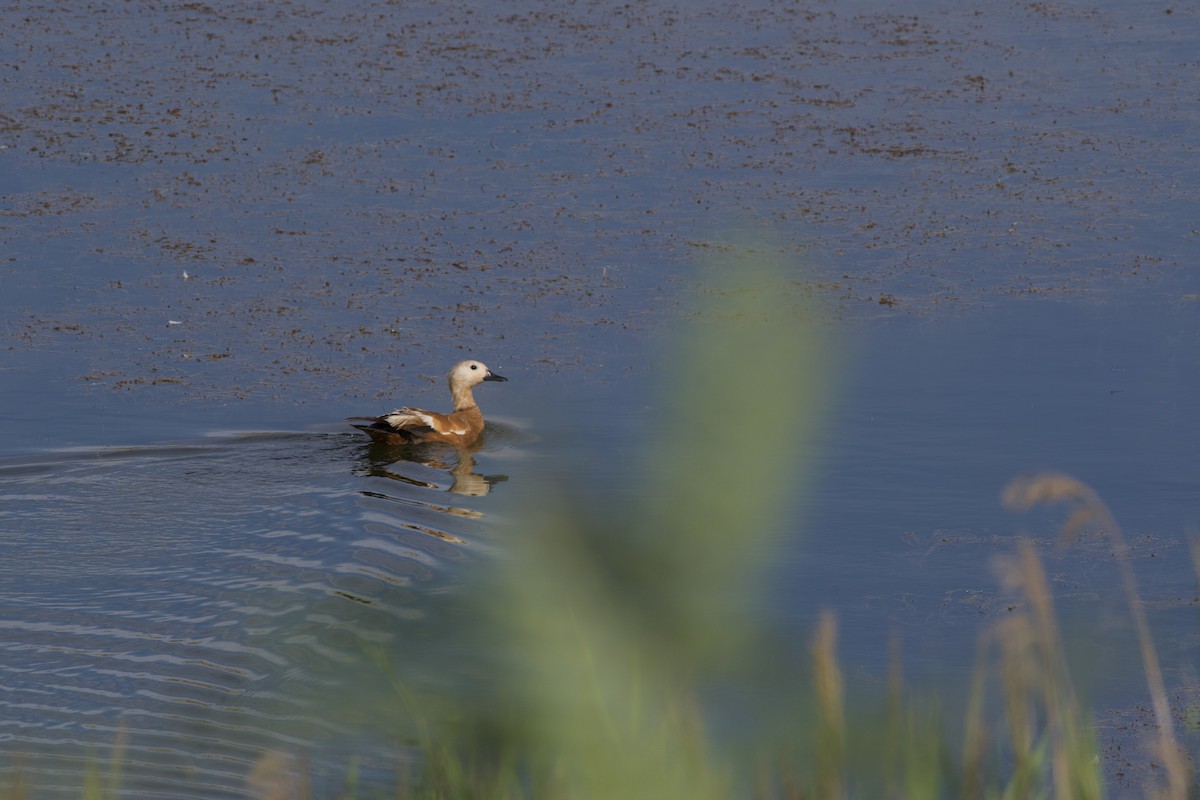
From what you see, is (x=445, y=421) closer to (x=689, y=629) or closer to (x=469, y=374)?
(x=469, y=374)

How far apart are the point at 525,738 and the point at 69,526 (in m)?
6.69

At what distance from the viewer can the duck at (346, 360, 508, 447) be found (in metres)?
9.38

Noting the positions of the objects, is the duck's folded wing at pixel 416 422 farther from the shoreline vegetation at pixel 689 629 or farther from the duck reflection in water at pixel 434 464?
the shoreline vegetation at pixel 689 629

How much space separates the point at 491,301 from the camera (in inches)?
439

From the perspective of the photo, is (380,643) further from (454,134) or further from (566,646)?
(454,134)

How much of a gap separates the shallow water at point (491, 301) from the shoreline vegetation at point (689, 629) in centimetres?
6

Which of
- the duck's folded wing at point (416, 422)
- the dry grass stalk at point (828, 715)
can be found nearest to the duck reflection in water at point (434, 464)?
the duck's folded wing at point (416, 422)

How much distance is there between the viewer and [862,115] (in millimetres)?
14508

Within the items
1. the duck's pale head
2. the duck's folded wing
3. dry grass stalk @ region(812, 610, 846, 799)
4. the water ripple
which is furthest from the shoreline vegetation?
the duck's pale head

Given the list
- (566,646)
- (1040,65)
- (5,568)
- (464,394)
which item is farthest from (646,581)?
(1040,65)

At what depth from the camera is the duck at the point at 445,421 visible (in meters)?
9.38

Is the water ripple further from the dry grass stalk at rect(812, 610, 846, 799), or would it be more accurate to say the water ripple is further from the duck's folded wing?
the dry grass stalk at rect(812, 610, 846, 799)

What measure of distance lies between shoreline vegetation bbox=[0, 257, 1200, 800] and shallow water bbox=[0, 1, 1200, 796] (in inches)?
2.3

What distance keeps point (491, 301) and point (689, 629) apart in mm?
9532
